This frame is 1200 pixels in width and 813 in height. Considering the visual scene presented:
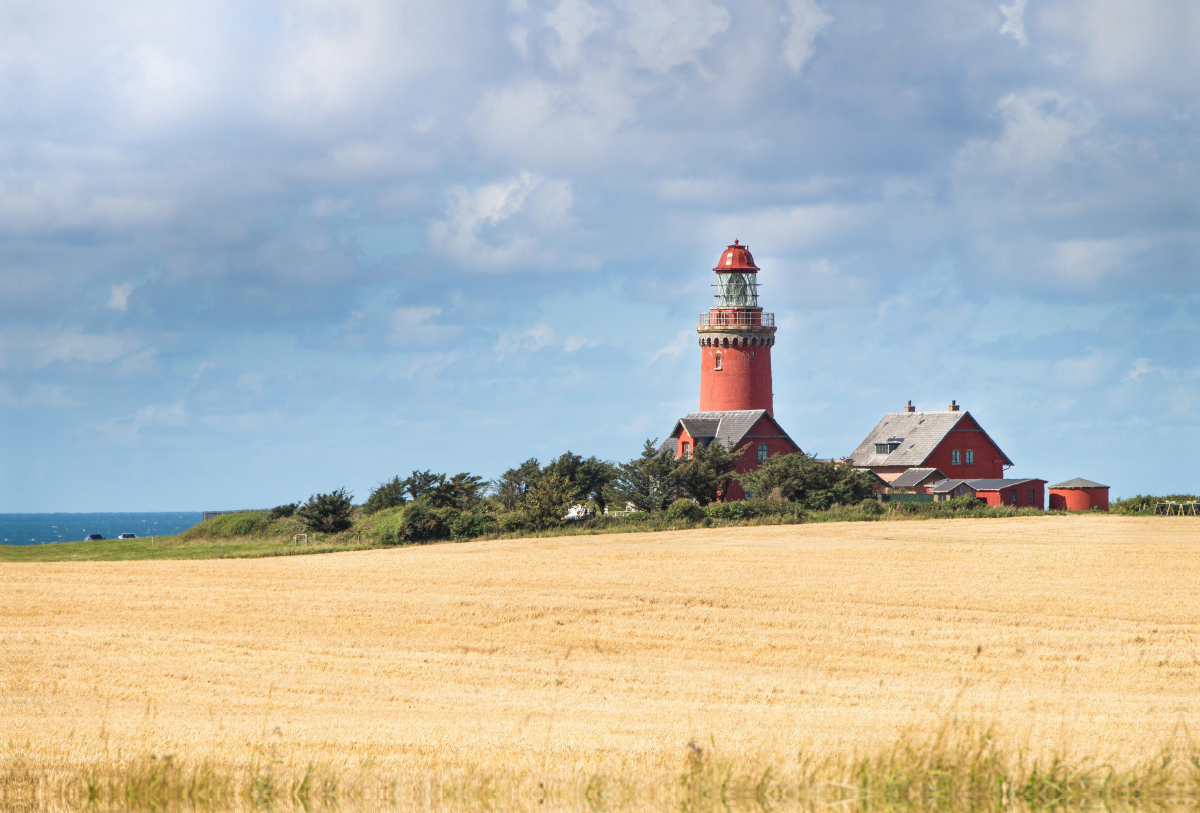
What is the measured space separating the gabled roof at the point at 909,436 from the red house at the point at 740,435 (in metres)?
6.89

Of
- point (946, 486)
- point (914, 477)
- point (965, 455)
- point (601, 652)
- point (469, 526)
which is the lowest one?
point (601, 652)

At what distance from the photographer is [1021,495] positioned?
60.9 meters

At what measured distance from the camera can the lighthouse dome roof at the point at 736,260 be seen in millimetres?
64500

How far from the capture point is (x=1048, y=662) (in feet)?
66.5

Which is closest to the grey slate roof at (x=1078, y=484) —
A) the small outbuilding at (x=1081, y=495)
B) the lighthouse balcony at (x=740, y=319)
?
the small outbuilding at (x=1081, y=495)

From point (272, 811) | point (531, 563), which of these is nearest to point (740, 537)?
point (531, 563)

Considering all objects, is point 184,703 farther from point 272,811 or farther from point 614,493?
point 614,493

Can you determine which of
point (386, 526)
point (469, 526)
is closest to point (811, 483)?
point (469, 526)

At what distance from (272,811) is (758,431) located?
177ft

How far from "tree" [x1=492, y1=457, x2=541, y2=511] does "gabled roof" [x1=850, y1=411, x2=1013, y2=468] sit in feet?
71.2

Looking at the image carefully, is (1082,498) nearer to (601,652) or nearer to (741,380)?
(741,380)

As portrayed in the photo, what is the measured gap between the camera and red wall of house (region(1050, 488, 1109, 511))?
5981cm

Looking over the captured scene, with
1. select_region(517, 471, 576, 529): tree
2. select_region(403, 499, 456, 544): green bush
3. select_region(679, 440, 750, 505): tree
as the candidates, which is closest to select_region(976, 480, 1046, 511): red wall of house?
select_region(679, 440, 750, 505): tree

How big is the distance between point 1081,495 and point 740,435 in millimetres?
18719
